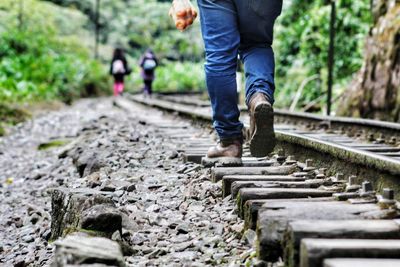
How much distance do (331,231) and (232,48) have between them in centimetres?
177

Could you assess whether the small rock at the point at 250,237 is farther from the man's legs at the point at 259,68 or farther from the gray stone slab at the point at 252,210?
the man's legs at the point at 259,68

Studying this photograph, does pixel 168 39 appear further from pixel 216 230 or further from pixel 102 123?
pixel 216 230

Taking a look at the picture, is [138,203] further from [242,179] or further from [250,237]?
[250,237]

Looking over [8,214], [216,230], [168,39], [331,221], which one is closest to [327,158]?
[216,230]

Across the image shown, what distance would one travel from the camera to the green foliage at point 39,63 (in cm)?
1630

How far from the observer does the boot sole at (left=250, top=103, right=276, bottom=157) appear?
3299 mm

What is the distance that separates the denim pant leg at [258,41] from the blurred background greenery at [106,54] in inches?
362

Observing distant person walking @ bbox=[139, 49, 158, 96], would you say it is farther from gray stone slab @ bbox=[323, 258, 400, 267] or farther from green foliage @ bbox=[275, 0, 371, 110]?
gray stone slab @ bbox=[323, 258, 400, 267]

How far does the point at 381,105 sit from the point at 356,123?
233 centimetres

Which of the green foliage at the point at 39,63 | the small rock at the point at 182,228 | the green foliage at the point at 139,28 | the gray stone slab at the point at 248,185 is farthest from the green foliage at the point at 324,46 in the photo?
the green foliage at the point at 139,28

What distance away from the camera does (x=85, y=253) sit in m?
1.83

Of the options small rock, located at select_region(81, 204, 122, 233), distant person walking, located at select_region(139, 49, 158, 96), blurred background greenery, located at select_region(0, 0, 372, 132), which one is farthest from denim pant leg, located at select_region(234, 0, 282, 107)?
distant person walking, located at select_region(139, 49, 158, 96)

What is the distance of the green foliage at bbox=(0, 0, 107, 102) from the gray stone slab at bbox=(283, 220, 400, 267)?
1189cm

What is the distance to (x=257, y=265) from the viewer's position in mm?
1990
